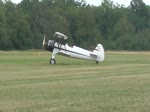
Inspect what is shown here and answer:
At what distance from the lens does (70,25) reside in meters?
120

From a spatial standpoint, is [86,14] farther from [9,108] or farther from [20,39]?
[9,108]

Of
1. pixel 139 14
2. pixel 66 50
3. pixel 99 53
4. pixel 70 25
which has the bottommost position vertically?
pixel 99 53

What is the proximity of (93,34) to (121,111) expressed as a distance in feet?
353

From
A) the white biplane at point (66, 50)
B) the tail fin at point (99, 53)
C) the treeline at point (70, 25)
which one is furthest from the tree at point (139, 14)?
the white biplane at point (66, 50)

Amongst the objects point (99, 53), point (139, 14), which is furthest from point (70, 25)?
point (99, 53)

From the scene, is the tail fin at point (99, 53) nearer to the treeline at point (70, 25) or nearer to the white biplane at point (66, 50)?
the white biplane at point (66, 50)

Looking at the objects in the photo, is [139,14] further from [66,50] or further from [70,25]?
[66,50]

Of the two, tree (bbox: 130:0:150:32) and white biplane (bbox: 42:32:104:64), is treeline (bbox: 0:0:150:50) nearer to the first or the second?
tree (bbox: 130:0:150:32)

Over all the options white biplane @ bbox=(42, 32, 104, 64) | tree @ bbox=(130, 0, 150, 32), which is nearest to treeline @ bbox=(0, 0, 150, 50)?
tree @ bbox=(130, 0, 150, 32)

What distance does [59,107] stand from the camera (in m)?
11.4

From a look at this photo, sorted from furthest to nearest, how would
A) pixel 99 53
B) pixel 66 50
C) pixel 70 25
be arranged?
pixel 70 25
pixel 99 53
pixel 66 50

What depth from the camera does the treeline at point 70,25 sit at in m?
105

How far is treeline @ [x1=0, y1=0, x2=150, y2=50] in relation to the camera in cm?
10512

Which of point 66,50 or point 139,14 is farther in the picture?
point 139,14
